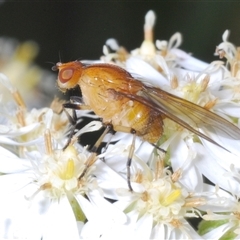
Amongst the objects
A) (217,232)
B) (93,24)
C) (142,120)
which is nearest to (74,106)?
(142,120)

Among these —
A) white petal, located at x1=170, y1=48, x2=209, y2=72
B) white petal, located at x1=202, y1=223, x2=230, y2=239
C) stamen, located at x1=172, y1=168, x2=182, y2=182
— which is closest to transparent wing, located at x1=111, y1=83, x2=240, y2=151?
stamen, located at x1=172, y1=168, x2=182, y2=182

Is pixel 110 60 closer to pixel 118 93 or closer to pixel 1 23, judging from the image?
pixel 118 93

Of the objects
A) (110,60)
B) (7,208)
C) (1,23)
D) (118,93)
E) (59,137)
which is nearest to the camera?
(7,208)

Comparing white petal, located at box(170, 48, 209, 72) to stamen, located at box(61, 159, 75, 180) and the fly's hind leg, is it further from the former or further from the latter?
stamen, located at box(61, 159, 75, 180)

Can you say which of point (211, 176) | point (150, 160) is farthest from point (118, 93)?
point (211, 176)

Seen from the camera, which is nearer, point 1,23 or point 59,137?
point 59,137

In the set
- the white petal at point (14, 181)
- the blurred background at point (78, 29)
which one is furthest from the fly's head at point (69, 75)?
the blurred background at point (78, 29)

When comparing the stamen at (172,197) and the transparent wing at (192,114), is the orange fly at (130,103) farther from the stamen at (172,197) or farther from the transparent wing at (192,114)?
the stamen at (172,197)

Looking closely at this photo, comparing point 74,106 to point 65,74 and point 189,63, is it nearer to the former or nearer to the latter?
point 65,74

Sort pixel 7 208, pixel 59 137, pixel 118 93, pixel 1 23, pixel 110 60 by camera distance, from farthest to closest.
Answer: pixel 1 23 < pixel 110 60 < pixel 59 137 < pixel 118 93 < pixel 7 208
